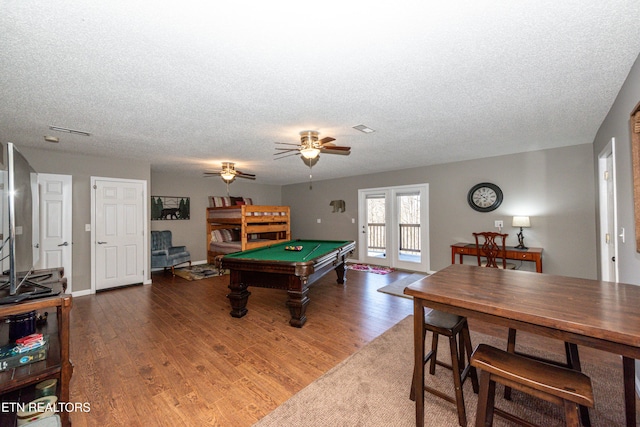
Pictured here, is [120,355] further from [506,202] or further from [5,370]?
[506,202]

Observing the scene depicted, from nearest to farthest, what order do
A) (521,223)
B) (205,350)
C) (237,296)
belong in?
(205,350) < (237,296) < (521,223)

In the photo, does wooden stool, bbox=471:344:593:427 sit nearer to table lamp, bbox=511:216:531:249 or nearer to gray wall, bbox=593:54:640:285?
gray wall, bbox=593:54:640:285

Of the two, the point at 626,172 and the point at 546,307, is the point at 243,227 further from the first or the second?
the point at 626,172

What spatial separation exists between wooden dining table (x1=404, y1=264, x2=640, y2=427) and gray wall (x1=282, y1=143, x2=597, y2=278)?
345 cm

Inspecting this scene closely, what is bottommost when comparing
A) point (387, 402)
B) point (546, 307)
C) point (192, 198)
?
point (387, 402)

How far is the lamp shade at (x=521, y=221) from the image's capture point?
429cm

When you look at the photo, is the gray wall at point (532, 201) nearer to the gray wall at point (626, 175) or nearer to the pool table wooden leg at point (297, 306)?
the gray wall at point (626, 175)

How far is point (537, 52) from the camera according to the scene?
1.72 meters

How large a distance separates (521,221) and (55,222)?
766 centimetres

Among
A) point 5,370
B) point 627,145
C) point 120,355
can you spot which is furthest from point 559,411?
point 120,355

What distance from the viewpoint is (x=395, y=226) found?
619 centimetres

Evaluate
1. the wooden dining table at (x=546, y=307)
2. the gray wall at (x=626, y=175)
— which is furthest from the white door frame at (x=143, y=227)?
the gray wall at (x=626, y=175)

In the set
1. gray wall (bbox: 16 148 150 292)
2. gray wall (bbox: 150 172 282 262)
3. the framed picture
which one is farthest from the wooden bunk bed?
gray wall (bbox: 16 148 150 292)

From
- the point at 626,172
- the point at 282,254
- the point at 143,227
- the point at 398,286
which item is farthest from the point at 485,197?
the point at 143,227
